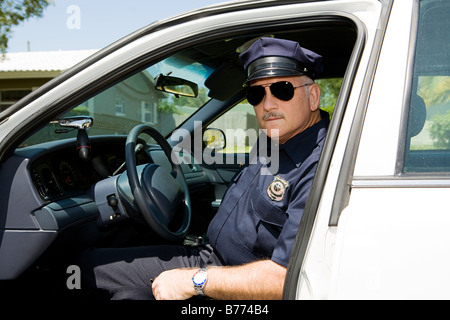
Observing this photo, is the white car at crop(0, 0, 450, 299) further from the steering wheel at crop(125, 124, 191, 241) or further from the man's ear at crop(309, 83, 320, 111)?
the man's ear at crop(309, 83, 320, 111)

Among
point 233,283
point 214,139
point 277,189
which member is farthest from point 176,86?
point 233,283

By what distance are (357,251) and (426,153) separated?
325 millimetres

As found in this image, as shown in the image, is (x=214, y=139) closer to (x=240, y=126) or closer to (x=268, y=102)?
(x=240, y=126)

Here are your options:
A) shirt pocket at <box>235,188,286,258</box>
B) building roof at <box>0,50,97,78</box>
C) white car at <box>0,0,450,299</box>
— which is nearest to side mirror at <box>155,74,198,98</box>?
white car at <box>0,0,450,299</box>

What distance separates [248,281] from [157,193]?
727 mm

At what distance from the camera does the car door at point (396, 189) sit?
3.06ft

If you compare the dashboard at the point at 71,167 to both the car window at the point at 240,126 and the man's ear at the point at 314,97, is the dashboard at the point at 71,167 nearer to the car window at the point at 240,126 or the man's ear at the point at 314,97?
the car window at the point at 240,126

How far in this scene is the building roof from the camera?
519 inches

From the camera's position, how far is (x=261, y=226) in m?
1.49

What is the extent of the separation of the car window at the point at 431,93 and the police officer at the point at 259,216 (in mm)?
405

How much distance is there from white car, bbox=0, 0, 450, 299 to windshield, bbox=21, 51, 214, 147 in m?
0.05

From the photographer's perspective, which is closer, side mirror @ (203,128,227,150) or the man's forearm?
the man's forearm

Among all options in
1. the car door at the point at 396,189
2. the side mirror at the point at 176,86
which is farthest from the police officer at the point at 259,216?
the side mirror at the point at 176,86

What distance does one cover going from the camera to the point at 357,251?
0.96 meters
